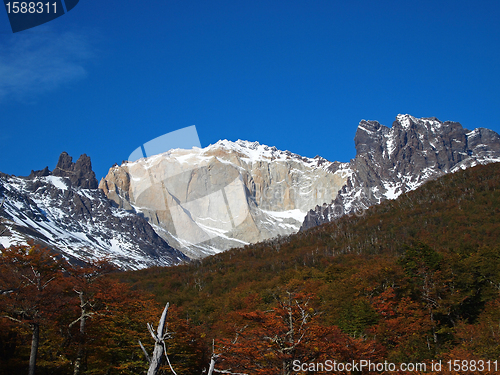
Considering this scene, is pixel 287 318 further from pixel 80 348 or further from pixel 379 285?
pixel 379 285

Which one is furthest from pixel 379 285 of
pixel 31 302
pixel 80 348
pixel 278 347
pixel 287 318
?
pixel 31 302

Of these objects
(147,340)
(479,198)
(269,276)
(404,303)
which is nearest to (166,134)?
(147,340)

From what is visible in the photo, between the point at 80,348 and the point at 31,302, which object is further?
the point at 80,348

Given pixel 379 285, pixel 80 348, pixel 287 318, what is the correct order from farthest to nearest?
pixel 379 285
pixel 80 348
pixel 287 318

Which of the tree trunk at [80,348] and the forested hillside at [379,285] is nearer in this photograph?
the tree trunk at [80,348]

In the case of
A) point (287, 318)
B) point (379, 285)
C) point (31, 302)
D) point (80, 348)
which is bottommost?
point (80, 348)

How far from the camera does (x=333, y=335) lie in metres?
27.6

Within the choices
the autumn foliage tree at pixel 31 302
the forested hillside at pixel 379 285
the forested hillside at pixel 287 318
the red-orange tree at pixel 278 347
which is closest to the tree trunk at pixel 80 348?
the forested hillside at pixel 287 318

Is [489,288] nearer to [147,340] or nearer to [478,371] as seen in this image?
[478,371]

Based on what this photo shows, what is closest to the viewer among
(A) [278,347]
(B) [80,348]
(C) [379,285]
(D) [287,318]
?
(A) [278,347]

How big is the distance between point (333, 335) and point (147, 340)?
14.8m

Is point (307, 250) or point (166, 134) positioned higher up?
point (307, 250)

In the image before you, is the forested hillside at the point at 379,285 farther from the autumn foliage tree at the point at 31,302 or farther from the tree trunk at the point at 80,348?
the autumn foliage tree at the point at 31,302

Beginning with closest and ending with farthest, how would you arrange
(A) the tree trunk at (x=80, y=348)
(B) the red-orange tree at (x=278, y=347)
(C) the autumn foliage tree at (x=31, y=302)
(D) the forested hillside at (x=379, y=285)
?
(B) the red-orange tree at (x=278, y=347)
(C) the autumn foliage tree at (x=31, y=302)
(A) the tree trunk at (x=80, y=348)
(D) the forested hillside at (x=379, y=285)
